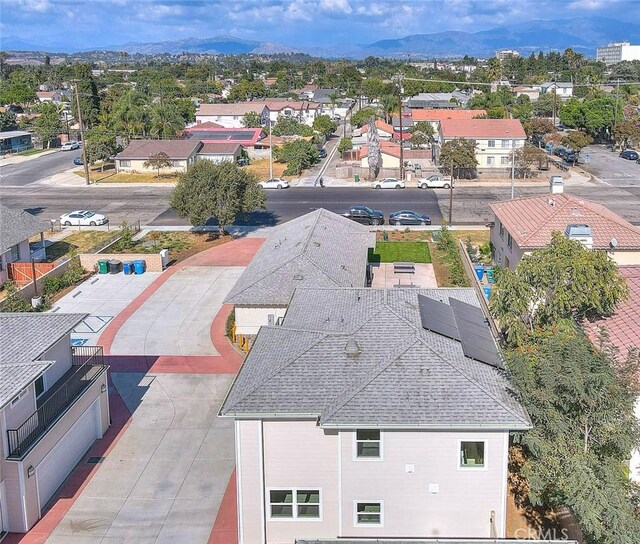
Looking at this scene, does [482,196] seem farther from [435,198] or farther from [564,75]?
[564,75]

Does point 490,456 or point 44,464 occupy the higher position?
point 490,456

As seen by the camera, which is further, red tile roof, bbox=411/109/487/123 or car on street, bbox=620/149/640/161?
red tile roof, bbox=411/109/487/123

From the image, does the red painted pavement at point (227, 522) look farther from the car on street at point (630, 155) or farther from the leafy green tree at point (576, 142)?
the car on street at point (630, 155)

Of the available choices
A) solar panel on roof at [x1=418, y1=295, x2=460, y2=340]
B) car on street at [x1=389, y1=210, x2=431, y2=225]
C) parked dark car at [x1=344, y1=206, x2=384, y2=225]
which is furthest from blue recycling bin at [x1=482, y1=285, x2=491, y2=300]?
parked dark car at [x1=344, y1=206, x2=384, y2=225]

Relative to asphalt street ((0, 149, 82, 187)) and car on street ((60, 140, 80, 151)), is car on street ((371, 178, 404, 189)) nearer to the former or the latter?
asphalt street ((0, 149, 82, 187))

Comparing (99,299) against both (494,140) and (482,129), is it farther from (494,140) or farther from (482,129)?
(482,129)

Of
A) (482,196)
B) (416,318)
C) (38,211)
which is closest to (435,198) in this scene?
(482,196)

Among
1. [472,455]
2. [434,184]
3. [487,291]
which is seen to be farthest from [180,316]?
[434,184]
